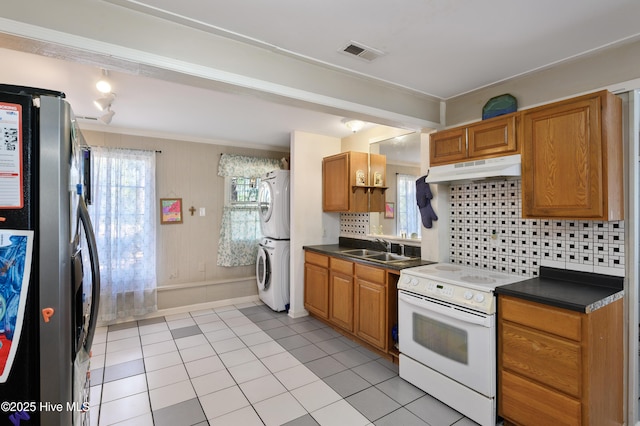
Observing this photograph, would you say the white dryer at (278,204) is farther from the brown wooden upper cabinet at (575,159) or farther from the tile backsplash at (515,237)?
the brown wooden upper cabinet at (575,159)

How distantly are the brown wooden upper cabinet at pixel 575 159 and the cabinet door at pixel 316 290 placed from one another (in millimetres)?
2275

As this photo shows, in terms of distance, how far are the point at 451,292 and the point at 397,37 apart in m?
1.70

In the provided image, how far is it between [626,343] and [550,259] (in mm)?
629

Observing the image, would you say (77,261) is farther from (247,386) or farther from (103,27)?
(247,386)

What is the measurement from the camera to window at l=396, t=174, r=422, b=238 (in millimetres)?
3383

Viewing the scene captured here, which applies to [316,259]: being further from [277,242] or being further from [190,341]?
[190,341]

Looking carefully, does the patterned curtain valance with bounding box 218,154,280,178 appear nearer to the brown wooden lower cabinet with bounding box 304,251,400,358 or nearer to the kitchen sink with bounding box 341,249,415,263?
the brown wooden lower cabinet with bounding box 304,251,400,358

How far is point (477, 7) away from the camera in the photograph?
1.62 meters

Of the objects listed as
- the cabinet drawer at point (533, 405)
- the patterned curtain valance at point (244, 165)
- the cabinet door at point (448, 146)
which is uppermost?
the patterned curtain valance at point (244, 165)

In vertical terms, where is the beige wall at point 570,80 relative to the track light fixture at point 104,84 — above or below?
below

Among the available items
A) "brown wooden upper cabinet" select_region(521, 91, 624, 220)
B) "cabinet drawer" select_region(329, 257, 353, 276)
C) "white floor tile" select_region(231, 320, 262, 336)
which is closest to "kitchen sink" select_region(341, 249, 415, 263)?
"cabinet drawer" select_region(329, 257, 353, 276)


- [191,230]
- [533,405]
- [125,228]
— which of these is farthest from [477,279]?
[125,228]

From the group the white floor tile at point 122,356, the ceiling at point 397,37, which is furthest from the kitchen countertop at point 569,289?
the white floor tile at point 122,356

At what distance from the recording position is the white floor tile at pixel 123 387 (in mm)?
2377
